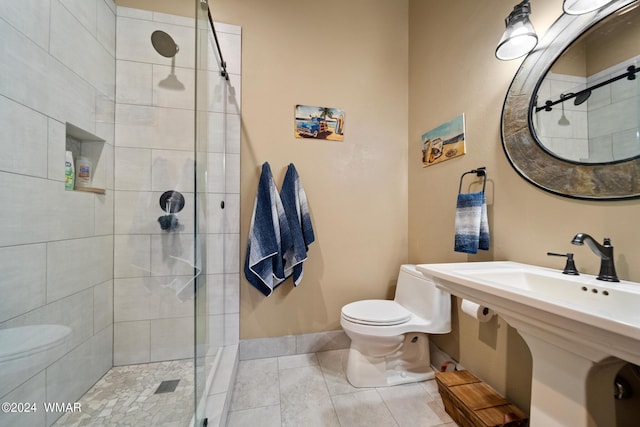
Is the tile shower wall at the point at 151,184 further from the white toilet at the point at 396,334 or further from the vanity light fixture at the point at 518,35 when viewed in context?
the vanity light fixture at the point at 518,35

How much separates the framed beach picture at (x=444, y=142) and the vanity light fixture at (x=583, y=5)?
1.94ft

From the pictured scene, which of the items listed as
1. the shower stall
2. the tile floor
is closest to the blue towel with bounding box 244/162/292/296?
the shower stall

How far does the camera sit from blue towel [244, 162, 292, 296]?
5.04 ft

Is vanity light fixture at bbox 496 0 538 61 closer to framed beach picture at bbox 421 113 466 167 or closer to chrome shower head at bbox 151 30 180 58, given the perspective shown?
framed beach picture at bbox 421 113 466 167

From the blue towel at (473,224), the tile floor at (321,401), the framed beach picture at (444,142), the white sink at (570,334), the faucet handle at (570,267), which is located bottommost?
the tile floor at (321,401)

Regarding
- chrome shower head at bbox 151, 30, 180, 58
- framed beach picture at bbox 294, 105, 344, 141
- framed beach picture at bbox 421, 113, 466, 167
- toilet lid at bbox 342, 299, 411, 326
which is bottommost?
toilet lid at bbox 342, 299, 411, 326

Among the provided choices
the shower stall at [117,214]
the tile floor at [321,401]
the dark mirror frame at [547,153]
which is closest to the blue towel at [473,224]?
the dark mirror frame at [547,153]

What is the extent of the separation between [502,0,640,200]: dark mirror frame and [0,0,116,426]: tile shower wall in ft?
6.61

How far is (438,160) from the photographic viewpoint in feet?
5.22

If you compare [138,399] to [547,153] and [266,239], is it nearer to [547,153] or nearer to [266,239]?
[266,239]

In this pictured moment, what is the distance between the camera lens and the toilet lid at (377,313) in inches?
51.5

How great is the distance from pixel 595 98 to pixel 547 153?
0.73 ft

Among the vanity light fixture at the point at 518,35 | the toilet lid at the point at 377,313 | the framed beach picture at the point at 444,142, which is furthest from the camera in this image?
the framed beach picture at the point at 444,142

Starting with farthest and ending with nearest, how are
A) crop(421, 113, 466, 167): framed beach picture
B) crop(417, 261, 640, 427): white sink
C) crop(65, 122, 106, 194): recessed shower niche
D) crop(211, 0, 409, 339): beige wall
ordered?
crop(211, 0, 409, 339): beige wall → crop(421, 113, 466, 167): framed beach picture → crop(65, 122, 106, 194): recessed shower niche → crop(417, 261, 640, 427): white sink
